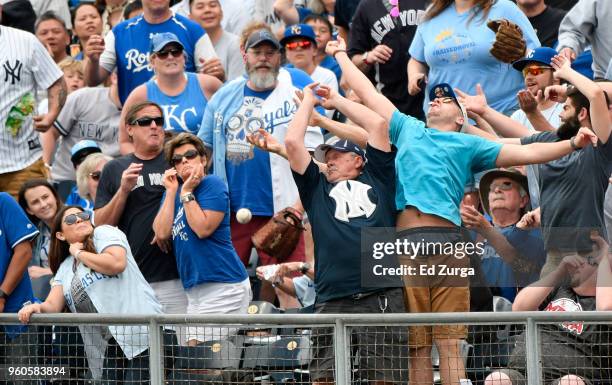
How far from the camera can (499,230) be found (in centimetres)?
840

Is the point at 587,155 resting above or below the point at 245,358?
above

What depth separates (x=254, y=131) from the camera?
10.4 metres

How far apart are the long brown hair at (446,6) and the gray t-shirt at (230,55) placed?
2.45 metres

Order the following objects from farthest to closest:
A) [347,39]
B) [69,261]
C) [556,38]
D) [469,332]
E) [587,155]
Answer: [347,39] < [556,38] < [69,261] < [587,155] < [469,332]

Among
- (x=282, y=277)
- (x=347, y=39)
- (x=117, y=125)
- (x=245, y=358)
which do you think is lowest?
(x=245, y=358)

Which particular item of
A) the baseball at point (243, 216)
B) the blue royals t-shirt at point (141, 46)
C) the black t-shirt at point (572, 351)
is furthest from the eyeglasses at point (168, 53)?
the black t-shirt at point (572, 351)

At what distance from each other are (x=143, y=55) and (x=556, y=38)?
136 inches

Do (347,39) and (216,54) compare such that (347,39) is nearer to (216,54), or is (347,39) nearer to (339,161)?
(216,54)

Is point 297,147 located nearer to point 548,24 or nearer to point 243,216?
point 243,216

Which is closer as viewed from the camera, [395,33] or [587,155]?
[587,155]

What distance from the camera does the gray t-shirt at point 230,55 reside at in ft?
41.5

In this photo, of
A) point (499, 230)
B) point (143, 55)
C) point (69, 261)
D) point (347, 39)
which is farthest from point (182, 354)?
point (347, 39)

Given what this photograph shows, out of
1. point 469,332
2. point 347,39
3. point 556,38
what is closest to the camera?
point 469,332

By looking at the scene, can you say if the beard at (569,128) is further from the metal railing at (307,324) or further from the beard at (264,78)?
the beard at (264,78)
